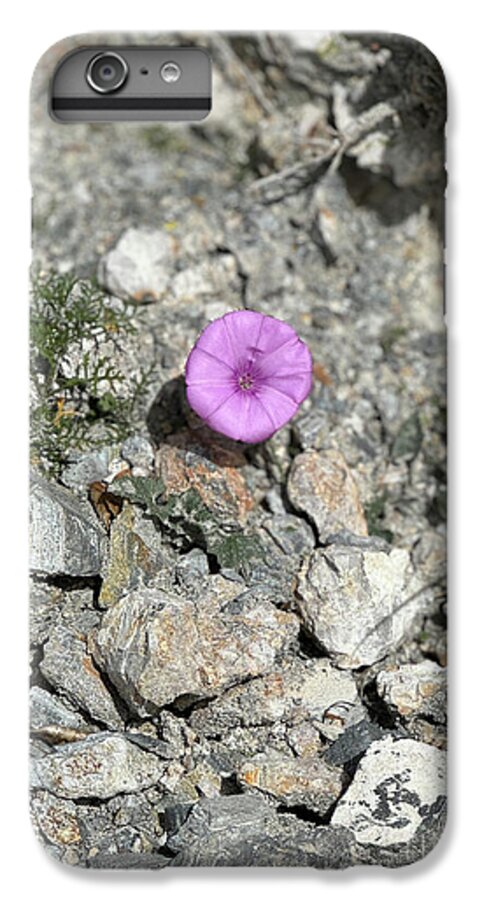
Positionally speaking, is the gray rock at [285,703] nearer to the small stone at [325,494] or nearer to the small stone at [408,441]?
the small stone at [325,494]

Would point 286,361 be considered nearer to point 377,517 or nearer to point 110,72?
point 377,517

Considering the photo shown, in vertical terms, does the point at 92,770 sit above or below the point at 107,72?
below

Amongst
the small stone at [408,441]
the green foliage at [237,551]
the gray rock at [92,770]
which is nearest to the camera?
the gray rock at [92,770]

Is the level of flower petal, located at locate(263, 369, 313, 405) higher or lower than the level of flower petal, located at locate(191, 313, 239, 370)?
lower

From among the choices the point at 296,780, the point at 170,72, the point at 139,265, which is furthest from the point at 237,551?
the point at 170,72

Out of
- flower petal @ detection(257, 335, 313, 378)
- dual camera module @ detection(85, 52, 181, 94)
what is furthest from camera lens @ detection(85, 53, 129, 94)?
flower petal @ detection(257, 335, 313, 378)

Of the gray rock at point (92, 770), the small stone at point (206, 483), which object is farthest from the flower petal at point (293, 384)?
the gray rock at point (92, 770)

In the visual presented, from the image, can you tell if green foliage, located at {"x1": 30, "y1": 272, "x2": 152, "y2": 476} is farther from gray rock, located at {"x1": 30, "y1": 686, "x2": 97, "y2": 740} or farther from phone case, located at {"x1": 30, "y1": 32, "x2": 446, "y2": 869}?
gray rock, located at {"x1": 30, "y1": 686, "x2": 97, "y2": 740}
